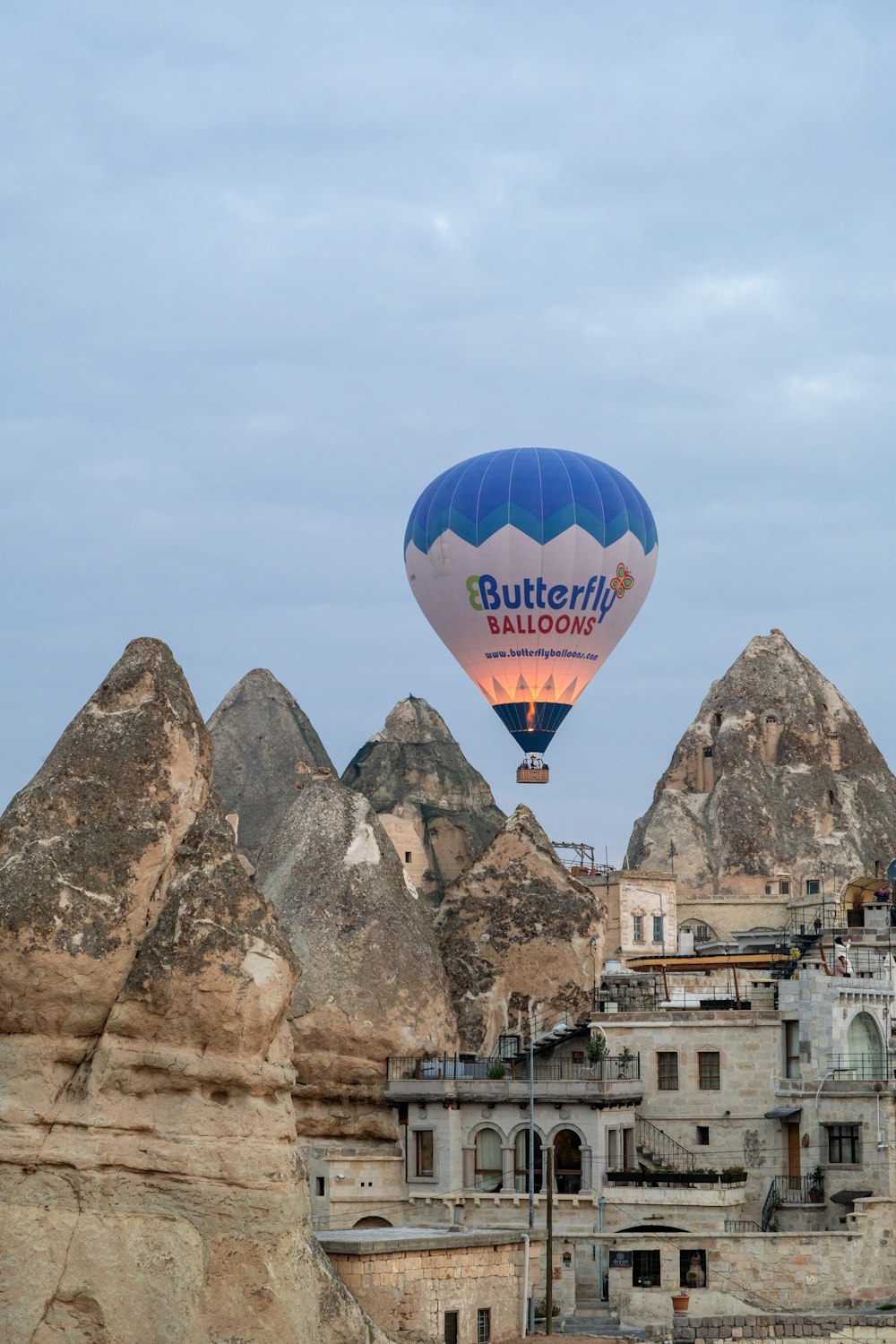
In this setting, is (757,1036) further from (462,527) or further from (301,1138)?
(462,527)

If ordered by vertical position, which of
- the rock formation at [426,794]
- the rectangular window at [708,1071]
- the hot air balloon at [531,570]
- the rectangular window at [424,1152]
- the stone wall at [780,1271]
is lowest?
the stone wall at [780,1271]

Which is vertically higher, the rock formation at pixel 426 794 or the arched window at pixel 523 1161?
the rock formation at pixel 426 794

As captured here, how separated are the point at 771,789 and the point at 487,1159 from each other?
87.6 metres

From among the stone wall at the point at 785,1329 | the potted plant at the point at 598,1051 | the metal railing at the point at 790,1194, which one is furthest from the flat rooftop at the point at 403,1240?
the potted plant at the point at 598,1051

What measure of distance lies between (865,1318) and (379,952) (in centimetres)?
2352

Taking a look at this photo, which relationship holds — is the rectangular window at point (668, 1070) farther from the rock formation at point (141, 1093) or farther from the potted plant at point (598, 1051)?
the rock formation at point (141, 1093)

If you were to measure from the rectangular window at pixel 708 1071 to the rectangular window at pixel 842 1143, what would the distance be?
369 cm

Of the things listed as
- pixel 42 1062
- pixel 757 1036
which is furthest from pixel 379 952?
pixel 42 1062

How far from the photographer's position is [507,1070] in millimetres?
69250

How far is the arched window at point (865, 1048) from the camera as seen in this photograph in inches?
2630

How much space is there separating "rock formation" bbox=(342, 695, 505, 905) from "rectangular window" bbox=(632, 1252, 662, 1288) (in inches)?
1718

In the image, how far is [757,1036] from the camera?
66.4 meters

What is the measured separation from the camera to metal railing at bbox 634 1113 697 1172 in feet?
216

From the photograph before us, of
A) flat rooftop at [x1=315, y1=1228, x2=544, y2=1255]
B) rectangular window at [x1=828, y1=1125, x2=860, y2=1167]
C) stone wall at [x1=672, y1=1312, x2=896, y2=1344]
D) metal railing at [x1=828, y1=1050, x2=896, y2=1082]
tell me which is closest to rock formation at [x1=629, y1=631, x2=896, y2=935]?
metal railing at [x1=828, y1=1050, x2=896, y2=1082]
